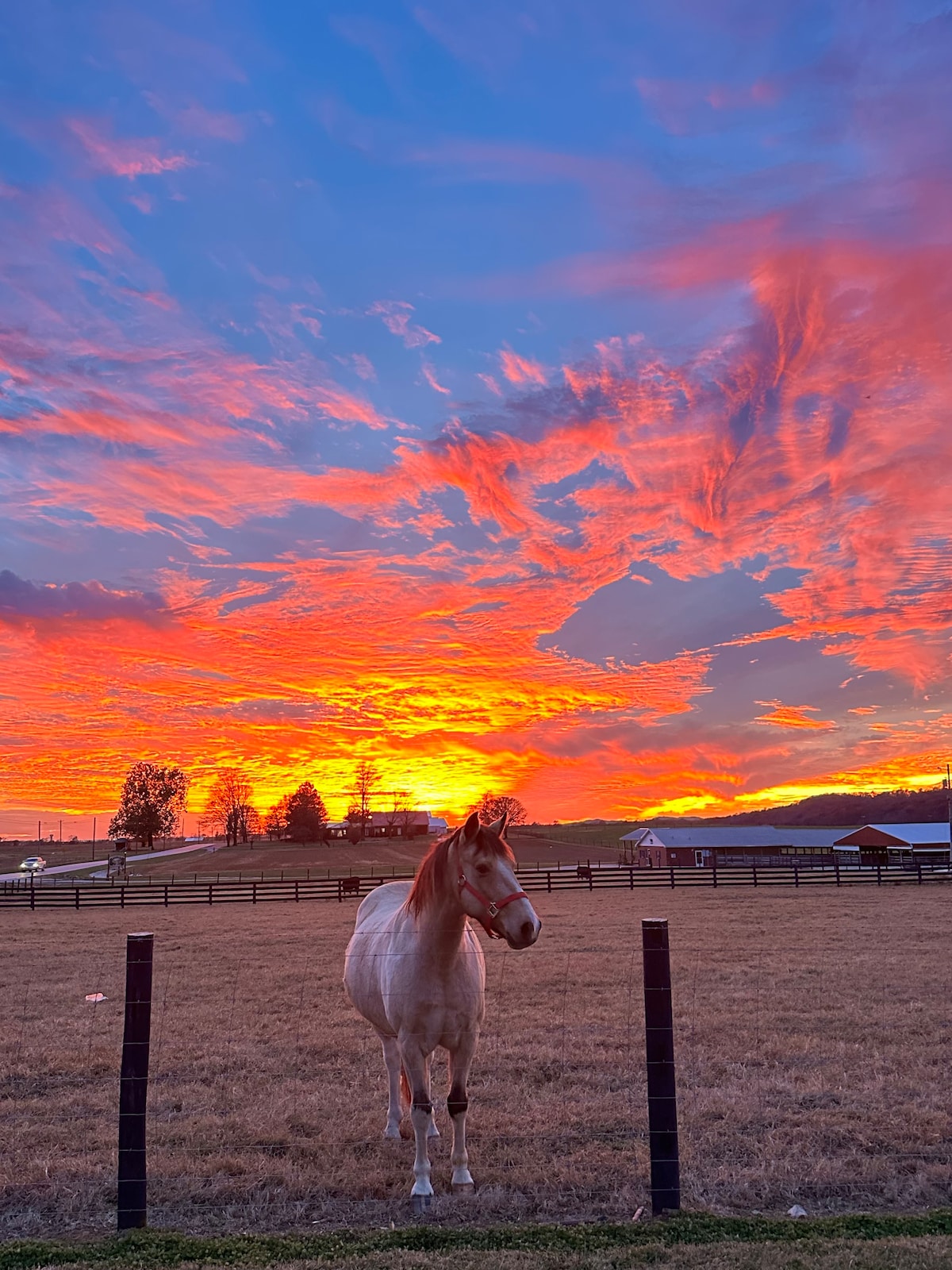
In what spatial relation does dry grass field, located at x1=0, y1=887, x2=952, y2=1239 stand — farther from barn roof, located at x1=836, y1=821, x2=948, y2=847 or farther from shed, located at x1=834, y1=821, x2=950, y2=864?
barn roof, located at x1=836, y1=821, x2=948, y2=847

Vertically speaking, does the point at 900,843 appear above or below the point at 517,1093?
below

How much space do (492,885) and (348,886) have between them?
3652 centimetres

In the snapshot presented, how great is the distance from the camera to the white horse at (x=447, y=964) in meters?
5.85

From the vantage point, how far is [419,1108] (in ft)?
20.2

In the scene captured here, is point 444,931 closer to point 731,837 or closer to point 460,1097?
point 460,1097

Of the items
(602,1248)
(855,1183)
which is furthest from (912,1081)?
(602,1248)

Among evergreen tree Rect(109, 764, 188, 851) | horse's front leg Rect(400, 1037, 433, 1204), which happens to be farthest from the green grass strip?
evergreen tree Rect(109, 764, 188, 851)

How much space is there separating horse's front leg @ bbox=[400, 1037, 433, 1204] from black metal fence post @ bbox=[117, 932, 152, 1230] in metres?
1.78

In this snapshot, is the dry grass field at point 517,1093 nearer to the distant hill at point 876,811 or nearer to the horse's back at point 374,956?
the horse's back at point 374,956

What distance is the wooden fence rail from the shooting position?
39.3 metres

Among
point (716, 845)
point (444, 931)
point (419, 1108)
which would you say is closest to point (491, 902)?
point (444, 931)

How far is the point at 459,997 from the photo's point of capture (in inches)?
247

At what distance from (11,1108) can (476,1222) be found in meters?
5.26

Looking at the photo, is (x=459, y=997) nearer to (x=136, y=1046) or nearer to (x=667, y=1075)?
(x=667, y=1075)
